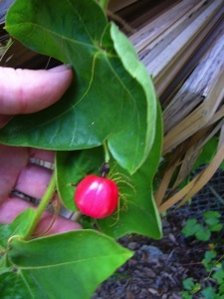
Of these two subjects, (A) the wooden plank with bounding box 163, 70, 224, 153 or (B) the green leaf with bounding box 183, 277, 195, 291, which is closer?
(A) the wooden plank with bounding box 163, 70, 224, 153

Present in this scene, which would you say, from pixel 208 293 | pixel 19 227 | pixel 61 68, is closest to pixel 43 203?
pixel 19 227

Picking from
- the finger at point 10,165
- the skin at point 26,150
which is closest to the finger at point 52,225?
the skin at point 26,150

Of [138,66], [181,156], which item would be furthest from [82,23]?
[181,156]

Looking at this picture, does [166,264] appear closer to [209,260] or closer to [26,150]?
[209,260]

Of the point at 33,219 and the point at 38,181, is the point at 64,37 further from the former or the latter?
the point at 38,181

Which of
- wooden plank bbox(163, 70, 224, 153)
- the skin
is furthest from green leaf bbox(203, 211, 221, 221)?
wooden plank bbox(163, 70, 224, 153)

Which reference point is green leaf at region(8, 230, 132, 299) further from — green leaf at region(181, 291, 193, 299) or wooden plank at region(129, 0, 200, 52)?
green leaf at region(181, 291, 193, 299)
